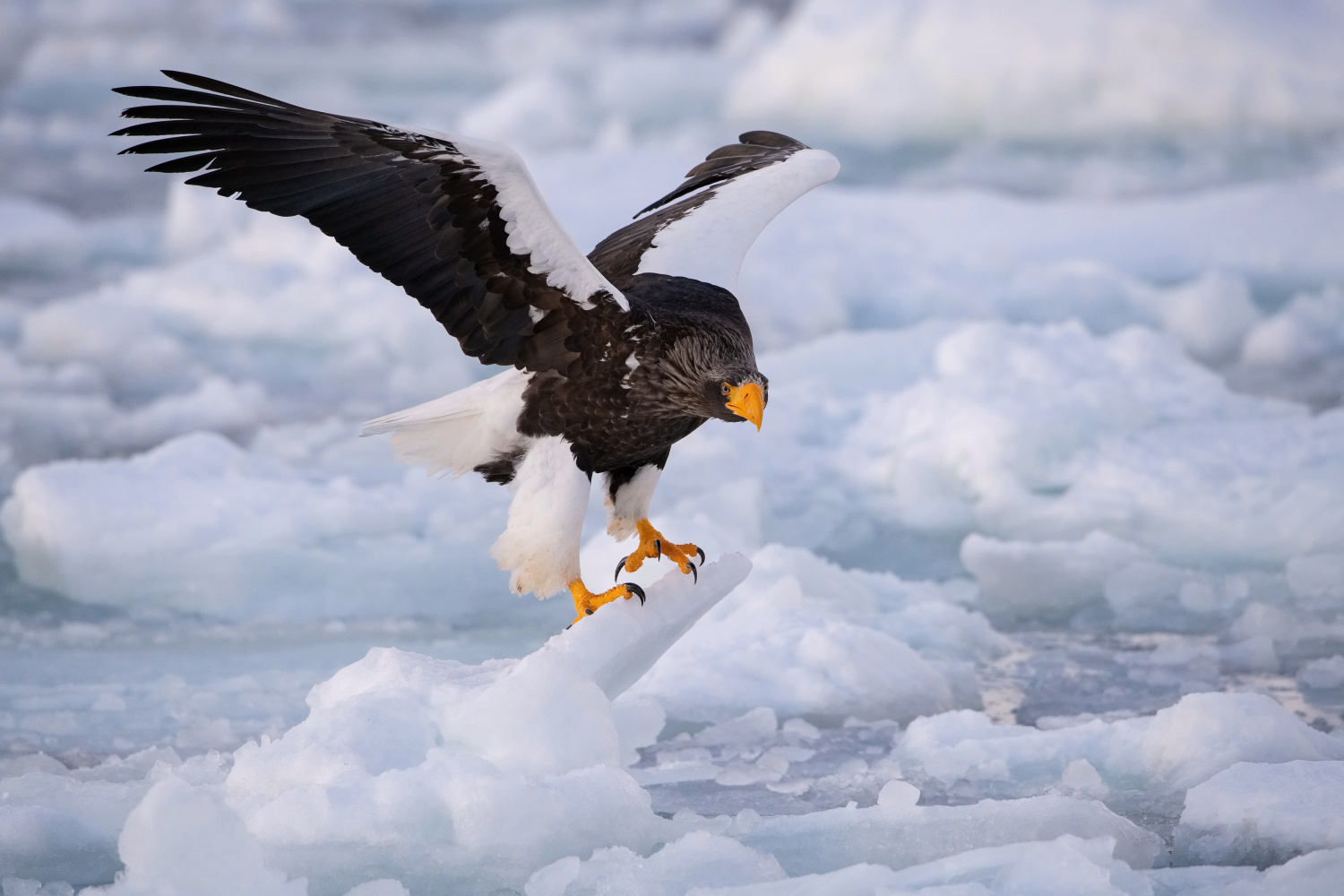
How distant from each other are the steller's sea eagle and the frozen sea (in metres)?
0.39

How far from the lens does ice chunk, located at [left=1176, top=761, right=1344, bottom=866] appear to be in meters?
2.89

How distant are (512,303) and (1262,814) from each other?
6.63 ft

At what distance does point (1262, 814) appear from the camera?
2.95 metres

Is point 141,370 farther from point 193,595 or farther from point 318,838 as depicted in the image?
point 318,838

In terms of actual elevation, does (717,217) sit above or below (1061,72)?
below

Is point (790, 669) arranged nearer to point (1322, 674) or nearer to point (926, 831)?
point (926, 831)

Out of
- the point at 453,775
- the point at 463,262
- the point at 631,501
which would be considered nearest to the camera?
the point at 453,775

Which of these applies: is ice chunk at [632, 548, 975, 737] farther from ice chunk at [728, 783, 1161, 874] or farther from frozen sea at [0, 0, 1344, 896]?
ice chunk at [728, 783, 1161, 874]

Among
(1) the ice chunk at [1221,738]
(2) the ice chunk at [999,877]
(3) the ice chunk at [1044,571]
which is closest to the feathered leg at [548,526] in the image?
(2) the ice chunk at [999,877]

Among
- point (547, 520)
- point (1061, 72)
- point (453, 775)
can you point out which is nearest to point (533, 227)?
point (547, 520)

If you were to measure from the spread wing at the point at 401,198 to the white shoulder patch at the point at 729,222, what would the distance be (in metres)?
0.49

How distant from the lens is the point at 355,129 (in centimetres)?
336

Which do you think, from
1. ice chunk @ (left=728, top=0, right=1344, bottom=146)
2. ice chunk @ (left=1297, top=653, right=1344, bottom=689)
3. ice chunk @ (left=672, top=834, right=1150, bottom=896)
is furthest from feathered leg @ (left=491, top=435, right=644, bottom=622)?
ice chunk @ (left=728, top=0, right=1344, bottom=146)

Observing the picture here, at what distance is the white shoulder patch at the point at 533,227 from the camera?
3.21 metres
